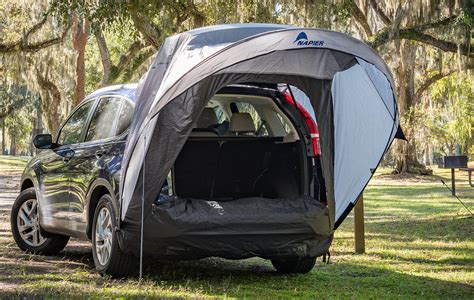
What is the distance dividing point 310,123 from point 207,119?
989 mm

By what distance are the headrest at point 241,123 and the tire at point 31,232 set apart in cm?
260

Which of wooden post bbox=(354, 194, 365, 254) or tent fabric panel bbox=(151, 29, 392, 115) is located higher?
tent fabric panel bbox=(151, 29, 392, 115)

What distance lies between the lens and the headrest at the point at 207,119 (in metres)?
8.34

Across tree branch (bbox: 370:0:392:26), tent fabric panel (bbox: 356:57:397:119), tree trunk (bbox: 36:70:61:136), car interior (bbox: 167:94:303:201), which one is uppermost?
tree branch (bbox: 370:0:392:26)

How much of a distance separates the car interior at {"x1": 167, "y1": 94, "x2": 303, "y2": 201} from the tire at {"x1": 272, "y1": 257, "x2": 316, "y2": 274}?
0.65 meters

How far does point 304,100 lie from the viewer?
29.5 ft

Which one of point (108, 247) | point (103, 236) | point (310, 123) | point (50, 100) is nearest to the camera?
point (108, 247)

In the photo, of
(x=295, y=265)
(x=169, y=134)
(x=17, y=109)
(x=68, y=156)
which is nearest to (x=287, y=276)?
(x=295, y=265)

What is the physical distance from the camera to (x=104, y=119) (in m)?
8.70

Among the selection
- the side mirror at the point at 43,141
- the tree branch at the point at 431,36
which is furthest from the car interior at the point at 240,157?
the tree branch at the point at 431,36

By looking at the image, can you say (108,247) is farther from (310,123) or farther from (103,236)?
(310,123)

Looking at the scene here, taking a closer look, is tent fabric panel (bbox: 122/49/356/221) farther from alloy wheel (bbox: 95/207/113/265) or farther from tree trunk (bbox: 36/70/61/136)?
tree trunk (bbox: 36/70/61/136)

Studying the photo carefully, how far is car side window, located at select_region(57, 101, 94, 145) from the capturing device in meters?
9.27

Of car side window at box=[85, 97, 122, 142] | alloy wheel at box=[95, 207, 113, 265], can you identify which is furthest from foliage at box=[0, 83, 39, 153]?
alloy wheel at box=[95, 207, 113, 265]
